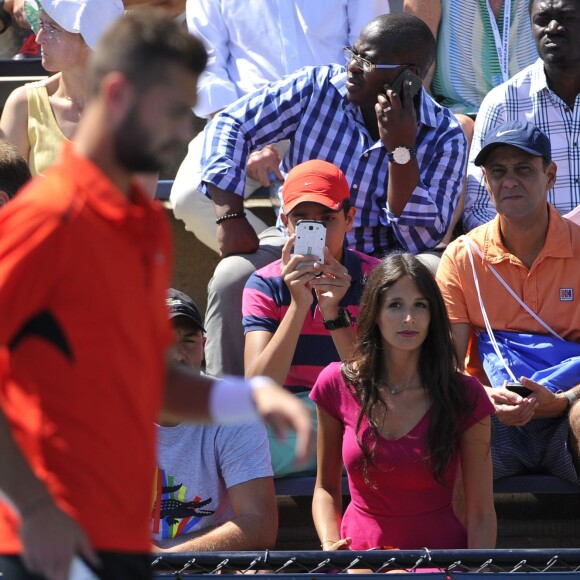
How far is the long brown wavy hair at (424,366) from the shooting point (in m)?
3.66

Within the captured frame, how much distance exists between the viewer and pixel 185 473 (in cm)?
371

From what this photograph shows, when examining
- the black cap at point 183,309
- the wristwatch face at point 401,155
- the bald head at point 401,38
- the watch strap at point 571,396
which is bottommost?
the watch strap at point 571,396

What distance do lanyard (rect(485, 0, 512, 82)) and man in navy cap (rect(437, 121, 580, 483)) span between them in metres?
1.30

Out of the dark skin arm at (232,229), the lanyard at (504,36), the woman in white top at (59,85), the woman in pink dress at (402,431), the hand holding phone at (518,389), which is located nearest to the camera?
the woman in pink dress at (402,431)

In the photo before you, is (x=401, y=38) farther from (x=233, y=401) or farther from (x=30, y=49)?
(x=233, y=401)

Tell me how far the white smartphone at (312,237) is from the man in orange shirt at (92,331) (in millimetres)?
2237

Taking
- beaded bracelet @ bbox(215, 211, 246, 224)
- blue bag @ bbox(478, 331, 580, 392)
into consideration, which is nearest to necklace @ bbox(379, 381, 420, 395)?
blue bag @ bbox(478, 331, 580, 392)

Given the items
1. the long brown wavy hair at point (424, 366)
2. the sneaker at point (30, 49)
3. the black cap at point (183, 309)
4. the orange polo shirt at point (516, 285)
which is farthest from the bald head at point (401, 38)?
the sneaker at point (30, 49)

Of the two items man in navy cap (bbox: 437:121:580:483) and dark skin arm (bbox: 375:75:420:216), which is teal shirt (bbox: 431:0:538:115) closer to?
dark skin arm (bbox: 375:75:420:216)

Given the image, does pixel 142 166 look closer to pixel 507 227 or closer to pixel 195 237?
pixel 507 227

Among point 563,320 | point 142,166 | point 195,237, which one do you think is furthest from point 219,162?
point 142,166

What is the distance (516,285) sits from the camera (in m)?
4.38

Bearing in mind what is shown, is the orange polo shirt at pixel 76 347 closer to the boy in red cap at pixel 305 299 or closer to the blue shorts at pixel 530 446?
the boy in red cap at pixel 305 299

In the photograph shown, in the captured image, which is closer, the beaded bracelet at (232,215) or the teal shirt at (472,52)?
the beaded bracelet at (232,215)
